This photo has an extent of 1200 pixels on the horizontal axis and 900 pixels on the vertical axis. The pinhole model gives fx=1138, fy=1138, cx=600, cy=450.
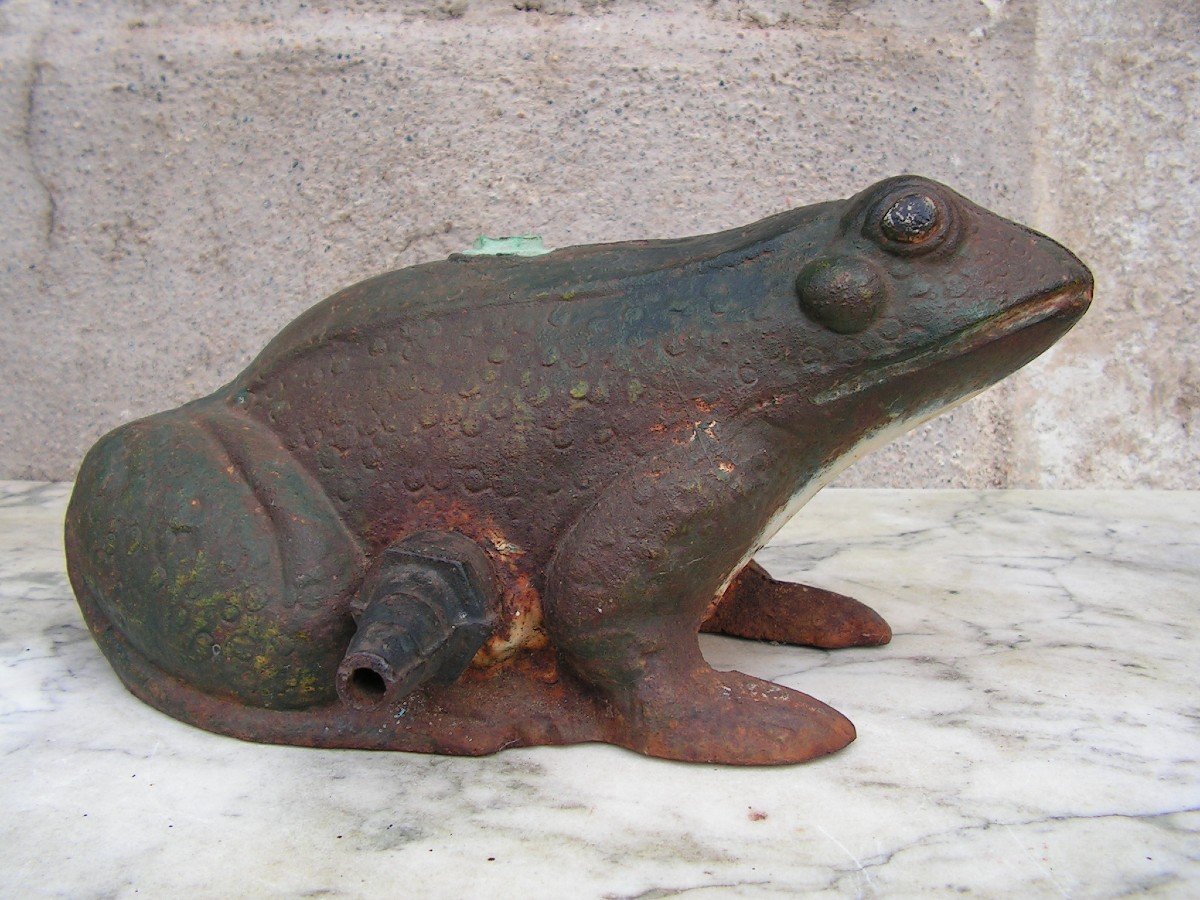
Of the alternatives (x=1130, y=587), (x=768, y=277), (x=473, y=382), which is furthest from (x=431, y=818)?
(x=1130, y=587)

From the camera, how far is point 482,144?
2.57 meters

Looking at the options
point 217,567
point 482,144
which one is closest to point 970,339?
point 217,567

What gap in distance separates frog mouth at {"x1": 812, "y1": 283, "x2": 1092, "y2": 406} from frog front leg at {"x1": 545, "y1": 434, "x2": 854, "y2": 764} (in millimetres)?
132

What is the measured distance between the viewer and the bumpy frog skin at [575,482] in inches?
50.6

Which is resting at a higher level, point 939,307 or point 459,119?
point 459,119

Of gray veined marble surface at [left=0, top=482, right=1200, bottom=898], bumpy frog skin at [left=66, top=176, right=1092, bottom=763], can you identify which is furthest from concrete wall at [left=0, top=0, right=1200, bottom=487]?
bumpy frog skin at [left=66, top=176, right=1092, bottom=763]

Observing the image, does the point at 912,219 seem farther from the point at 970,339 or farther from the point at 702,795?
the point at 702,795

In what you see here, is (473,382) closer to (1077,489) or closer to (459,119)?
(459,119)

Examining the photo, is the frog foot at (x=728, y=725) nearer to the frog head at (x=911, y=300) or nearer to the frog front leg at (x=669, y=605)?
the frog front leg at (x=669, y=605)

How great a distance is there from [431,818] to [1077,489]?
2.07 metres

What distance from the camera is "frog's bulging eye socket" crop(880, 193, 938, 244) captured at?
1282 millimetres

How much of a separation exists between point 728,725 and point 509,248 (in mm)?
683

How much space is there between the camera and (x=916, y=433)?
2.66 metres

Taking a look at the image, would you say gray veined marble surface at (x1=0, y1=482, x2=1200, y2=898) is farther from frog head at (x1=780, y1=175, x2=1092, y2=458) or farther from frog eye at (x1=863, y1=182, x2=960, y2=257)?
frog eye at (x1=863, y1=182, x2=960, y2=257)
